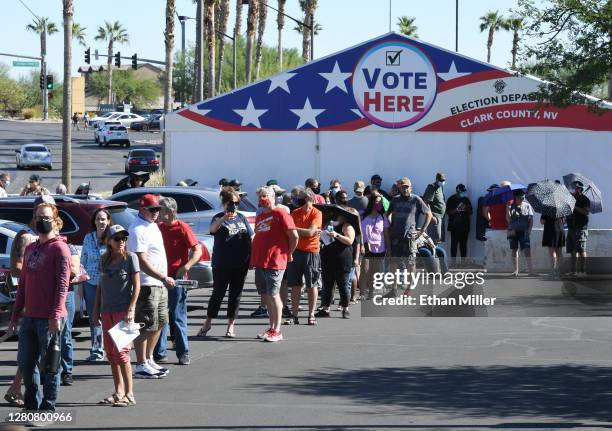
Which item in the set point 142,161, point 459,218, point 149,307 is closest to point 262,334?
point 149,307

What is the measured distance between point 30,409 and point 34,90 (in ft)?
405

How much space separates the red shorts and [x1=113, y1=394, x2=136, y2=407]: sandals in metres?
0.31

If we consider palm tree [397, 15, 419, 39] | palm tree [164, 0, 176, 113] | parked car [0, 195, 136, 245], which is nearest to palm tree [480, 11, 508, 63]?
palm tree [397, 15, 419, 39]

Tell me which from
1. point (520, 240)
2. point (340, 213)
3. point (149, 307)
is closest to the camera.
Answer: point (149, 307)

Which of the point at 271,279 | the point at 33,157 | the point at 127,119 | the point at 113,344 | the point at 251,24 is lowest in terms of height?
the point at 113,344

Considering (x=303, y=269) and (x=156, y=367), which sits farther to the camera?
(x=303, y=269)

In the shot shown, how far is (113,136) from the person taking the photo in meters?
72.7

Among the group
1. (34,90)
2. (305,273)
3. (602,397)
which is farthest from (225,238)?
(34,90)

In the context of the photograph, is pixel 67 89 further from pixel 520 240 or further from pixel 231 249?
pixel 231 249

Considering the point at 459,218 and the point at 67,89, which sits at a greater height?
the point at 67,89

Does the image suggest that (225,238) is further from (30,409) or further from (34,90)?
(34,90)

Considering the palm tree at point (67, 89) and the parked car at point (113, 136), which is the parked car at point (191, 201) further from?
the parked car at point (113, 136)

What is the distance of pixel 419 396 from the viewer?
10.1 meters

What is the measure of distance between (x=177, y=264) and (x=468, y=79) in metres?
13.5
